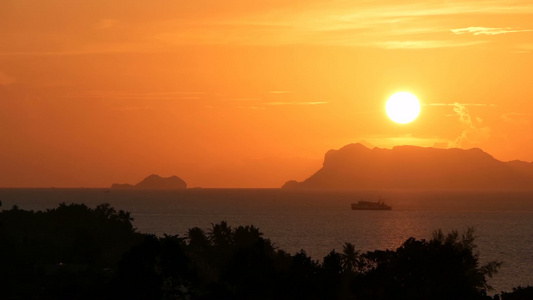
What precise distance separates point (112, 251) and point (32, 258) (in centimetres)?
2115

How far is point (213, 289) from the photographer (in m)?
68.7

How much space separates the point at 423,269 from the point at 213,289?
1704 cm

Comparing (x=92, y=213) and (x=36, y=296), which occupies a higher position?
(x=92, y=213)

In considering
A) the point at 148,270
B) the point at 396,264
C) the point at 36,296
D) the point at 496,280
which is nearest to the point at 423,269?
the point at 396,264

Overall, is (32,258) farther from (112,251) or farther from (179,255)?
(179,255)

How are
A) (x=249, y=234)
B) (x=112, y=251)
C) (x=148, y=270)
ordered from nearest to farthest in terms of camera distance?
(x=148, y=270) → (x=249, y=234) → (x=112, y=251)

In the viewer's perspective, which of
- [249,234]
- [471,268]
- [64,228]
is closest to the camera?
[471,268]

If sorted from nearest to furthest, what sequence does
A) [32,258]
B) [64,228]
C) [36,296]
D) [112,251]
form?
[36,296], [32,258], [112,251], [64,228]

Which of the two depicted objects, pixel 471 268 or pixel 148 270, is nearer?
pixel 148 270

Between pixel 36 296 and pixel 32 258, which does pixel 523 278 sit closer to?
pixel 32 258

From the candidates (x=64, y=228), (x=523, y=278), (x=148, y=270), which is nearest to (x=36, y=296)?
(x=148, y=270)

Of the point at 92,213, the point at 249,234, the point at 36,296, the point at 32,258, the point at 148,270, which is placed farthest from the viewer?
the point at 92,213

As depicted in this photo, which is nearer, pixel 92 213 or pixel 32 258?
pixel 32 258

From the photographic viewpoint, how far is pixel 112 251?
4739 inches
